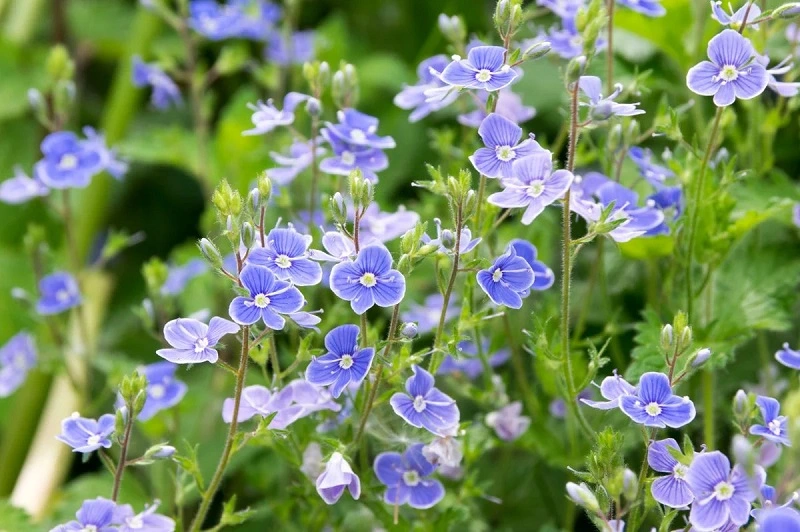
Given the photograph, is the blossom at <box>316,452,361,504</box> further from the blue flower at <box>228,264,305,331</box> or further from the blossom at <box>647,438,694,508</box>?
the blossom at <box>647,438,694,508</box>

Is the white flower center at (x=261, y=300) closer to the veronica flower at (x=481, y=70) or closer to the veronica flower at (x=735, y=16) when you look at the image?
the veronica flower at (x=481, y=70)

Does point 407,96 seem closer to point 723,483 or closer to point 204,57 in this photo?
point 723,483

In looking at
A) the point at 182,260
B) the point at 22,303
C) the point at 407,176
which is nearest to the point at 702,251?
the point at 407,176

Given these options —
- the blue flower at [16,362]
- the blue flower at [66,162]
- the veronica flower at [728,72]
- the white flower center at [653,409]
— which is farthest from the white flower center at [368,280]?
the blue flower at [16,362]

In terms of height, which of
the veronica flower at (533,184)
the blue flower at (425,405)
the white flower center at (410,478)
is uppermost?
the veronica flower at (533,184)

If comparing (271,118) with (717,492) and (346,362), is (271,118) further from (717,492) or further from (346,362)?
(717,492)

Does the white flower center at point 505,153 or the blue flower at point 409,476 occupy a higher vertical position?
the white flower center at point 505,153

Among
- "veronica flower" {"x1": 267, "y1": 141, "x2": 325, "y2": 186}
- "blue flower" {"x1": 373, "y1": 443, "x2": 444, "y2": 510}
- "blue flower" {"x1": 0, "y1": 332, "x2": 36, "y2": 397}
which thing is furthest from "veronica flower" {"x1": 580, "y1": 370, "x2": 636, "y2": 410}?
"blue flower" {"x1": 0, "y1": 332, "x2": 36, "y2": 397}
